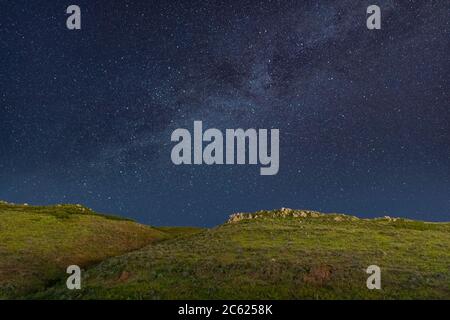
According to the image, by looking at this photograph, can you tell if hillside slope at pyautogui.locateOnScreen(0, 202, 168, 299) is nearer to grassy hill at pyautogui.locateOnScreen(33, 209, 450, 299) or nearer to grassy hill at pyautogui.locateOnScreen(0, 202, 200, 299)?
grassy hill at pyautogui.locateOnScreen(0, 202, 200, 299)

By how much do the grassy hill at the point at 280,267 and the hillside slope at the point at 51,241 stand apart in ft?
16.5

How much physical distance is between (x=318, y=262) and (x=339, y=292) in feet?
16.7

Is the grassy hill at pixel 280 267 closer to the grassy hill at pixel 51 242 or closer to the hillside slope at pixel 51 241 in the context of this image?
the grassy hill at pixel 51 242

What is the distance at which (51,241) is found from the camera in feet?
155

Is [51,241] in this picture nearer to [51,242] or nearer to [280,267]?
[51,242]

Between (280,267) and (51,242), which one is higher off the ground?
(51,242)

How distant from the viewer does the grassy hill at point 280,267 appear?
25.9 metres

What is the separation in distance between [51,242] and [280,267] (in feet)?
86.9

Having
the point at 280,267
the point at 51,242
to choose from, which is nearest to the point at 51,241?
the point at 51,242

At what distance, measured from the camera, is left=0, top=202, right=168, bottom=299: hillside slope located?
36.9m

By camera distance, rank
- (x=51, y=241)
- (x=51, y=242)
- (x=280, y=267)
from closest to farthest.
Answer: (x=280, y=267) → (x=51, y=242) → (x=51, y=241)

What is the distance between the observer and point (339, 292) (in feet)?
84.0
